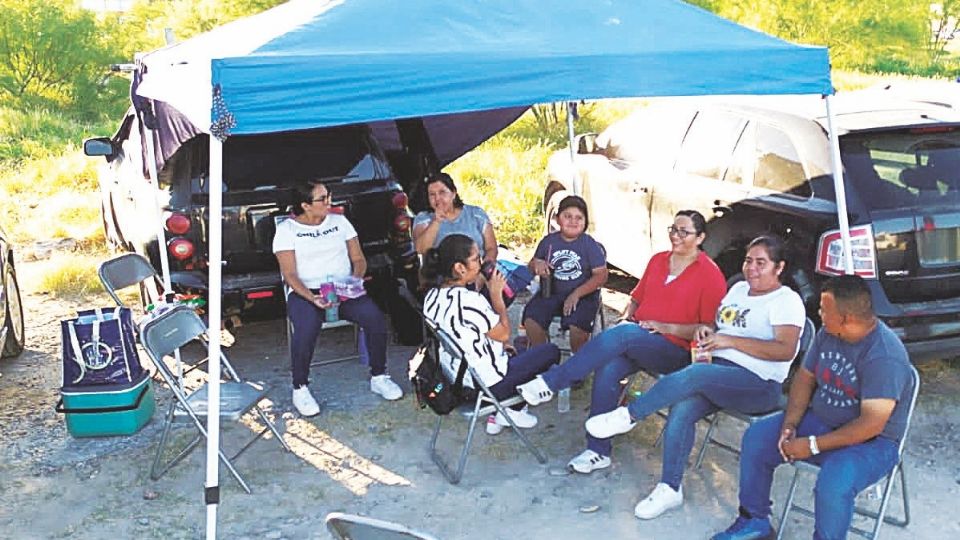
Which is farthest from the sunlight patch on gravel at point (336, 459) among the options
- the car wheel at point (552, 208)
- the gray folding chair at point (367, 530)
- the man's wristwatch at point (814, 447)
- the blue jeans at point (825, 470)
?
the car wheel at point (552, 208)

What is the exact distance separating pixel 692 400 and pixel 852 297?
0.89 m

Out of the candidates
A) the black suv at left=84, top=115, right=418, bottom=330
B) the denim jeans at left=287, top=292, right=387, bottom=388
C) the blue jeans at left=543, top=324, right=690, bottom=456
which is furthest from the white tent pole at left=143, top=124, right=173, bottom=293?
the blue jeans at left=543, top=324, right=690, bottom=456

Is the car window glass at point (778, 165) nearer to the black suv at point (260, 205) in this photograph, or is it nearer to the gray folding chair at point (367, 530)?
the black suv at point (260, 205)

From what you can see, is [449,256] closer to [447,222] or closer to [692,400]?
[447,222]

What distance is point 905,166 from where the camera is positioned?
15.7 ft

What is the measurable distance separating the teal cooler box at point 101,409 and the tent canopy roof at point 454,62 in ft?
5.05

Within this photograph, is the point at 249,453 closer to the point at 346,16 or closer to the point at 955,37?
the point at 346,16

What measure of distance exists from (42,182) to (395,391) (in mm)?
9054

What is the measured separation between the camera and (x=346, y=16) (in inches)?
172

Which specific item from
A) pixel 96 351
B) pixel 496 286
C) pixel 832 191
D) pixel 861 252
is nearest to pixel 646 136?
pixel 832 191

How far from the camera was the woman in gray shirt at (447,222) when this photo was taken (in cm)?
552

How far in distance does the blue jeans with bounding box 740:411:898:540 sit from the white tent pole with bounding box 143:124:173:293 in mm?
3383

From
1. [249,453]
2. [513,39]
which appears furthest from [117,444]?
[513,39]

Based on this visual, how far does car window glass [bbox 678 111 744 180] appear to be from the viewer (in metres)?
5.71
